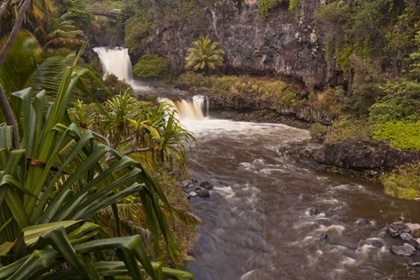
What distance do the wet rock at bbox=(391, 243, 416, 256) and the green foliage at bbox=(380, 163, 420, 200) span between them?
3.48 metres

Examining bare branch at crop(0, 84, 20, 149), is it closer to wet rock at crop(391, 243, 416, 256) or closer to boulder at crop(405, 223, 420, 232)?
wet rock at crop(391, 243, 416, 256)

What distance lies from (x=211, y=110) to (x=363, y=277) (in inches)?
705

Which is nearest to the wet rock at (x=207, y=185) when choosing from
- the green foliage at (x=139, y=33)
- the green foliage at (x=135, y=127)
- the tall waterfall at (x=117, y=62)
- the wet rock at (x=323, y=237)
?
the wet rock at (x=323, y=237)

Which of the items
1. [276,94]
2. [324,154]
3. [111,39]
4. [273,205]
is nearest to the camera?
[273,205]

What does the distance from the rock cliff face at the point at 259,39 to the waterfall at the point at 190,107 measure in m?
5.95

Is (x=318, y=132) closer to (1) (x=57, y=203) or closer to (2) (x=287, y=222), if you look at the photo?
(2) (x=287, y=222)

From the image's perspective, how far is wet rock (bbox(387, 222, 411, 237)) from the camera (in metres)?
9.71

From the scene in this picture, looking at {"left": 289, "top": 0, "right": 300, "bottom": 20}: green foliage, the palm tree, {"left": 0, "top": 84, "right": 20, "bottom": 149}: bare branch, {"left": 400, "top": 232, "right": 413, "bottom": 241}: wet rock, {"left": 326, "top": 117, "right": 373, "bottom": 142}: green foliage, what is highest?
{"left": 289, "top": 0, "right": 300, "bottom": 20}: green foliage

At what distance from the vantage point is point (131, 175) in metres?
A: 2.28

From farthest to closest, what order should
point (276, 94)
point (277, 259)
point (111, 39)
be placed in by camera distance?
point (111, 39)
point (276, 94)
point (277, 259)

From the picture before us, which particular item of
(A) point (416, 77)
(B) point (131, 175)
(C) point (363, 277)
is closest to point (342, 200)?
(C) point (363, 277)

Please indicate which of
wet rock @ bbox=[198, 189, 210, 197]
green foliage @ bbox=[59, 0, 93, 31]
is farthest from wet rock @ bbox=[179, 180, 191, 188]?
green foliage @ bbox=[59, 0, 93, 31]

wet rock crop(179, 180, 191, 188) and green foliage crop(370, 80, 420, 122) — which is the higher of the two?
green foliage crop(370, 80, 420, 122)

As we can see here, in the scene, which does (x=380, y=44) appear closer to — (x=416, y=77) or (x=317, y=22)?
(x=416, y=77)
